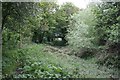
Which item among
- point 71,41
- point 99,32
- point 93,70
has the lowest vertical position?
point 93,70

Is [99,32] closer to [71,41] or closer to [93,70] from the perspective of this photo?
[93,70]

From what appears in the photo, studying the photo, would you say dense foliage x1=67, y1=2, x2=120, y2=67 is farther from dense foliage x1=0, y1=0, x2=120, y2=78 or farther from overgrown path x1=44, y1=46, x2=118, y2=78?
overgrown path x1=44, y1=46, x2=118, y2=78

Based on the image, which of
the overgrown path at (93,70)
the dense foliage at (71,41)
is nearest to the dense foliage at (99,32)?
the dense foliage at (71,41)

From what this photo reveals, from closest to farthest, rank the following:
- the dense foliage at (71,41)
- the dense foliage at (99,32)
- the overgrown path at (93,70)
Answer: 1. the dense foliage at (71,41)
2. the overgrown path at (93,70)
3. the dense foliage at (99,32)

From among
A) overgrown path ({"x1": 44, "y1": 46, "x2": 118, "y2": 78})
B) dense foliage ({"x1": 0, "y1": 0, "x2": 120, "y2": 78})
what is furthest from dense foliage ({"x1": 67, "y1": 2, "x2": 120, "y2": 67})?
overgrown path ({"x1": 44, "y1": 46, "x2": 118, "y2": 78})

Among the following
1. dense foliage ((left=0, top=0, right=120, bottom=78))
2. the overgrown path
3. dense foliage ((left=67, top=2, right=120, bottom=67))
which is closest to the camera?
dense foliage ((left=0, top=0, right=120, bottom=78))

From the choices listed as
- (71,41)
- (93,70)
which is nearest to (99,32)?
(93,70)

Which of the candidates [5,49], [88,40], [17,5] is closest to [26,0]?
[17,5]

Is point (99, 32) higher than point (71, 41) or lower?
higher

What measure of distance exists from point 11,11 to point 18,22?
0.37 metres

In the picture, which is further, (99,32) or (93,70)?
(99,32)

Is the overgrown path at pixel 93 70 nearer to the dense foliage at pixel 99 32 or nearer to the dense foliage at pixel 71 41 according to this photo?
the dense foliage at pixel 71 41

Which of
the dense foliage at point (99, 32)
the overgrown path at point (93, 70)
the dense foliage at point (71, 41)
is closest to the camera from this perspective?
the dense foliage at point (71, 41)

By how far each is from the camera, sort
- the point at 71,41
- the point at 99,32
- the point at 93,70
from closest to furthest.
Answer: the point at 93,70, the point at 99,32, the point at 71,41
